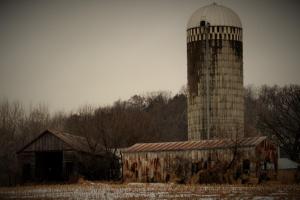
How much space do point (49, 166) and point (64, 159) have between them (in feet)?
13.3

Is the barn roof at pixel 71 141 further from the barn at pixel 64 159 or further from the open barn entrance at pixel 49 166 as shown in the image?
the open barn entrance at pixel 49 166

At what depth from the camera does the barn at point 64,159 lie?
44.3 metres

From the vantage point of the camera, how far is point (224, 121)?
1934 inches

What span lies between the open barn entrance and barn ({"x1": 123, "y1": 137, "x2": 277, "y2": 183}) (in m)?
6.63

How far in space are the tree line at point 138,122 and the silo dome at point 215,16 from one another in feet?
27.0

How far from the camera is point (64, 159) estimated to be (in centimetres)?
4453

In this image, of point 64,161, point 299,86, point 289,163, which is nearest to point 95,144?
point 64,161

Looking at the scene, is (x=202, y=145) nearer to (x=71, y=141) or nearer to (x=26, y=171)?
(x=71, y=141)

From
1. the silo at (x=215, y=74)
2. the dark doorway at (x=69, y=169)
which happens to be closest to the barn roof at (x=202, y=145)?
the dark doorway at (x=69, y=169)

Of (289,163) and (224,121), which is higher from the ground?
(224,121)

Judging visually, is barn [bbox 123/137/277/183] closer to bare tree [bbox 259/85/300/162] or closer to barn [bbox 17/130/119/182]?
barn [bbox 17/130/119/182]

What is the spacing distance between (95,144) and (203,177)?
443 inches

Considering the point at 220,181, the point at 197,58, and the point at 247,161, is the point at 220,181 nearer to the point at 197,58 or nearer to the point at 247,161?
the point at 247,161

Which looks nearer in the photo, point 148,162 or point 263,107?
point 148,162
